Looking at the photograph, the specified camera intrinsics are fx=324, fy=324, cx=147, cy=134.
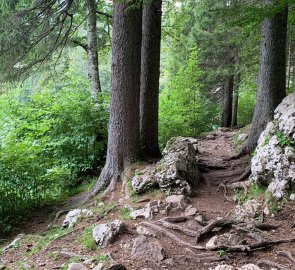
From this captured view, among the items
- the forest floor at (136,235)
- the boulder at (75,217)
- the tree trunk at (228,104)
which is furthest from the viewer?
the tree trunk at (228,104)

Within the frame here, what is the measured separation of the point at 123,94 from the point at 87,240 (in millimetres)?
3025

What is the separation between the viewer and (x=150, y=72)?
24.0 feet

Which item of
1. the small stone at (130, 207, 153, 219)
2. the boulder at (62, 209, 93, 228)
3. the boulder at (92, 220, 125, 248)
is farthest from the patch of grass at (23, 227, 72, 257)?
the small stone at (130, 207, 153, 219)

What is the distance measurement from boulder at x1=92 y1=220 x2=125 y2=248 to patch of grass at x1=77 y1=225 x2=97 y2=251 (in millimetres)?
64

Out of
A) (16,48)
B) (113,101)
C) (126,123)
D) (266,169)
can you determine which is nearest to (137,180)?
Result: (126,123)

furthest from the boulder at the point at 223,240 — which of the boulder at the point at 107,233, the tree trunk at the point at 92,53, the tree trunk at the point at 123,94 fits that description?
the tree trunk at the point at 92,53

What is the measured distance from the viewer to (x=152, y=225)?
4477mm

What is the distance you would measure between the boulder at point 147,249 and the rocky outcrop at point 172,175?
1.64 m

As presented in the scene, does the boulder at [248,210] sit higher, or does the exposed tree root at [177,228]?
the boulder at [248,210]

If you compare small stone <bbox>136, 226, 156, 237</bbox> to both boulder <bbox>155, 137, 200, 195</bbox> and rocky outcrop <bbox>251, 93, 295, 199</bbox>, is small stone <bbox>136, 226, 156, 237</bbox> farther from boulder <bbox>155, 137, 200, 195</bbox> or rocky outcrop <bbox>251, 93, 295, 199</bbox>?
rocky outcrop <bbox>251, 93, 295, 199</bbox>

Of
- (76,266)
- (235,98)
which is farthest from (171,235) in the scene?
(235,98)

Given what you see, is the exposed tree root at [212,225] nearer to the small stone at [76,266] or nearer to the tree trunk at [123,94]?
the small stone at [76,266]

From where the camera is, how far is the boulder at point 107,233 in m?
4.18

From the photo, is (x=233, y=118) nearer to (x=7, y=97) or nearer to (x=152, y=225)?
(x=7, y=97)
